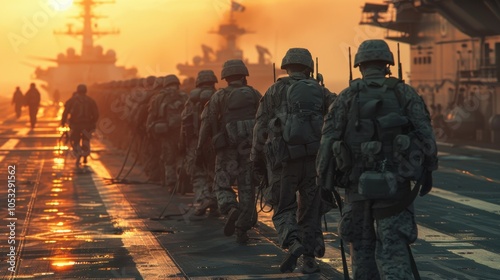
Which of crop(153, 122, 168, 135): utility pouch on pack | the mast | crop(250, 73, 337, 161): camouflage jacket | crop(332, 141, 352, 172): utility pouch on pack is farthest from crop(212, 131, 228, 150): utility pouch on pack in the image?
the mast

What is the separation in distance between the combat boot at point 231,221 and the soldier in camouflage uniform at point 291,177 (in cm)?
222

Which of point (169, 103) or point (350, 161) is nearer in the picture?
point (350, 161)

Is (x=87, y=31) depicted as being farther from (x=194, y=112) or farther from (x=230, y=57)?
(x=194, y=112)

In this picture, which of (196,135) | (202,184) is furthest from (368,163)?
(196,135)

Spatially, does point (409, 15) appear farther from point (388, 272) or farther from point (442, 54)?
point (388, 272)

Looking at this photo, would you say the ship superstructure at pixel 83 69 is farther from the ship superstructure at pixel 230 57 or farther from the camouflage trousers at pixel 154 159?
the camouflage trousers at pixel 154 159

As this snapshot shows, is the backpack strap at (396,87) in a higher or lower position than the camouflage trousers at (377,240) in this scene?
higher

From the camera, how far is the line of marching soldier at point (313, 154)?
29.3 ft

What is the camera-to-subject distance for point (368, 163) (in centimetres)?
902

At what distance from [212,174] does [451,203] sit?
387cm

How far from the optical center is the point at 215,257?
1211 cm

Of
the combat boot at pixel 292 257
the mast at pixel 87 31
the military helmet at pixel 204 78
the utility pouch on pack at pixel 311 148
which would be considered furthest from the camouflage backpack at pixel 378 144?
the mast at pixel 87 31

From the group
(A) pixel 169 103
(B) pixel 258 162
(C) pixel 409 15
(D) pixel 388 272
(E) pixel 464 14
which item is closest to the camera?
(D) pixel 388 272

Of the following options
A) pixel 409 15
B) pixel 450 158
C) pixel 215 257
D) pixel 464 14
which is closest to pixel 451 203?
pixel 215 257
